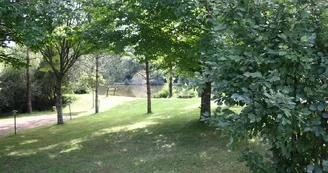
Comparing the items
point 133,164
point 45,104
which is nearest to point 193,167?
point 133,164

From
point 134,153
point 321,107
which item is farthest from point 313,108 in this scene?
point 134,153

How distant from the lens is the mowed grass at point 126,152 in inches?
206

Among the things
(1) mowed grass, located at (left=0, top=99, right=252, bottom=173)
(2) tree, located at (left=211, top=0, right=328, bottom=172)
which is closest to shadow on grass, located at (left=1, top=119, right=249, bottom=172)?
(1) mowed grass, located at (left=0, top=99, right=252, bottom=173)

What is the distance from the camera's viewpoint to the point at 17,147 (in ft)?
26.2

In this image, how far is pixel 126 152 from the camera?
257 inches

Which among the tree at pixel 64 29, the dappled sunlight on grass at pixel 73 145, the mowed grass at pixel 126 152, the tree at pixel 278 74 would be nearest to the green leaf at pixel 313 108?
the tree at pixel 278 74

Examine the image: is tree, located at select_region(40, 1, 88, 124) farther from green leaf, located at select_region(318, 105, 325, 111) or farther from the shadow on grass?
green leaf, located at select_region(318, 105, 325, 111)

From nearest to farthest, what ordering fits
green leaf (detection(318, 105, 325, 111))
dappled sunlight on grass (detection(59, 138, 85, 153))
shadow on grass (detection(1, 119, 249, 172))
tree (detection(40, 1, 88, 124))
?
1. green leaf (detection(318, 105, 325, 111))
2. shadow on grass (detection(1, 119, 249, 172))
3. tree (detection(40, 1, 88, 124))
4. dappled sunlight on grass (detection(59, 138, 85, 153))

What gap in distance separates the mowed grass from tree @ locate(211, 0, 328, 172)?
279 centimetres

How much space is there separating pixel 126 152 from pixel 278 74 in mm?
5162

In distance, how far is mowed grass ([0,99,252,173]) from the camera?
5.22 meters

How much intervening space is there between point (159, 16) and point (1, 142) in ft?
22.0

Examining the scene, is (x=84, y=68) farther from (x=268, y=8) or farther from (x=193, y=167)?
(x=268, y=8)

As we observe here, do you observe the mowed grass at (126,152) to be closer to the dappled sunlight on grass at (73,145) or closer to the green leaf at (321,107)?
the dappled sunlight on grass at (73,145)
